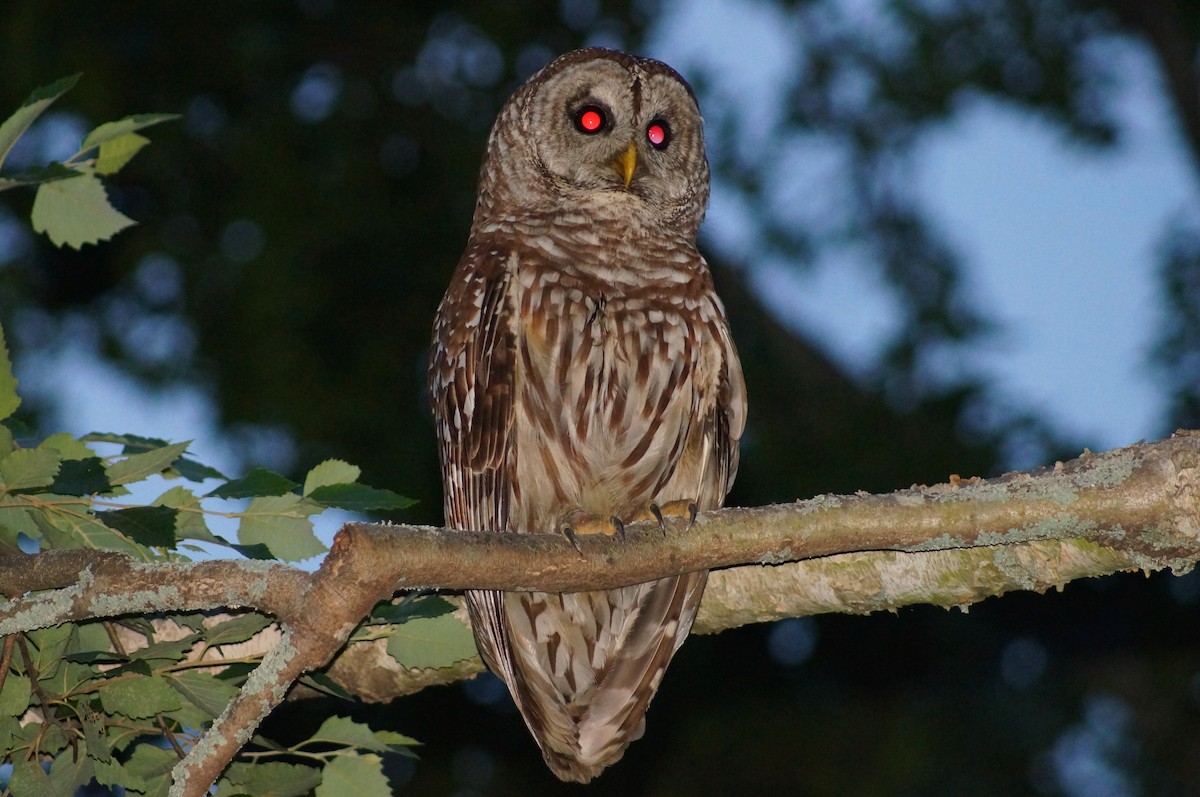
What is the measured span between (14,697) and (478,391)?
1652 millimetres

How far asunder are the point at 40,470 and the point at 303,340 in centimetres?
401

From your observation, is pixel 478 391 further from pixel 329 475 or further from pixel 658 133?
pixel 658 133

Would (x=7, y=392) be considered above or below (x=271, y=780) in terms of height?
above

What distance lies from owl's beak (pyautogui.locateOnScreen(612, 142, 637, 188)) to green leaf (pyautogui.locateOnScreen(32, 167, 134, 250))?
5.67 feet

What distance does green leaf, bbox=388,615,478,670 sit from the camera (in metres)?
3.12

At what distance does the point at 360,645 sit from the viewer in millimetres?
3748

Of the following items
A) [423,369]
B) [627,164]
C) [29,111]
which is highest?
[29,111]

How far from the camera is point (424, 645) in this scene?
10.3 feet

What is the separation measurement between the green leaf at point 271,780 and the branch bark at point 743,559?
39 cm

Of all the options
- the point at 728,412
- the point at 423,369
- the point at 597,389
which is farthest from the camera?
the point at 423,369

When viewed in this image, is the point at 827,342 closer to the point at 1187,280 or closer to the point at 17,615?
the point at 1187,280

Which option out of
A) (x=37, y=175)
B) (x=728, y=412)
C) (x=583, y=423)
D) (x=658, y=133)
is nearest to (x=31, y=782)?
(x=37, y=175)

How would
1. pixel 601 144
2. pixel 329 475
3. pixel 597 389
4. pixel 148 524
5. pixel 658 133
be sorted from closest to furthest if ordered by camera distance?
pixel 148 524, pixel 329 475, pixel 597 389, pixel 601 144, pixel 658 133

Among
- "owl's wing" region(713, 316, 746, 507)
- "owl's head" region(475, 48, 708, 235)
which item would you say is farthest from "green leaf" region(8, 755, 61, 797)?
"owl's head" region(475, 48, 708, 235)
